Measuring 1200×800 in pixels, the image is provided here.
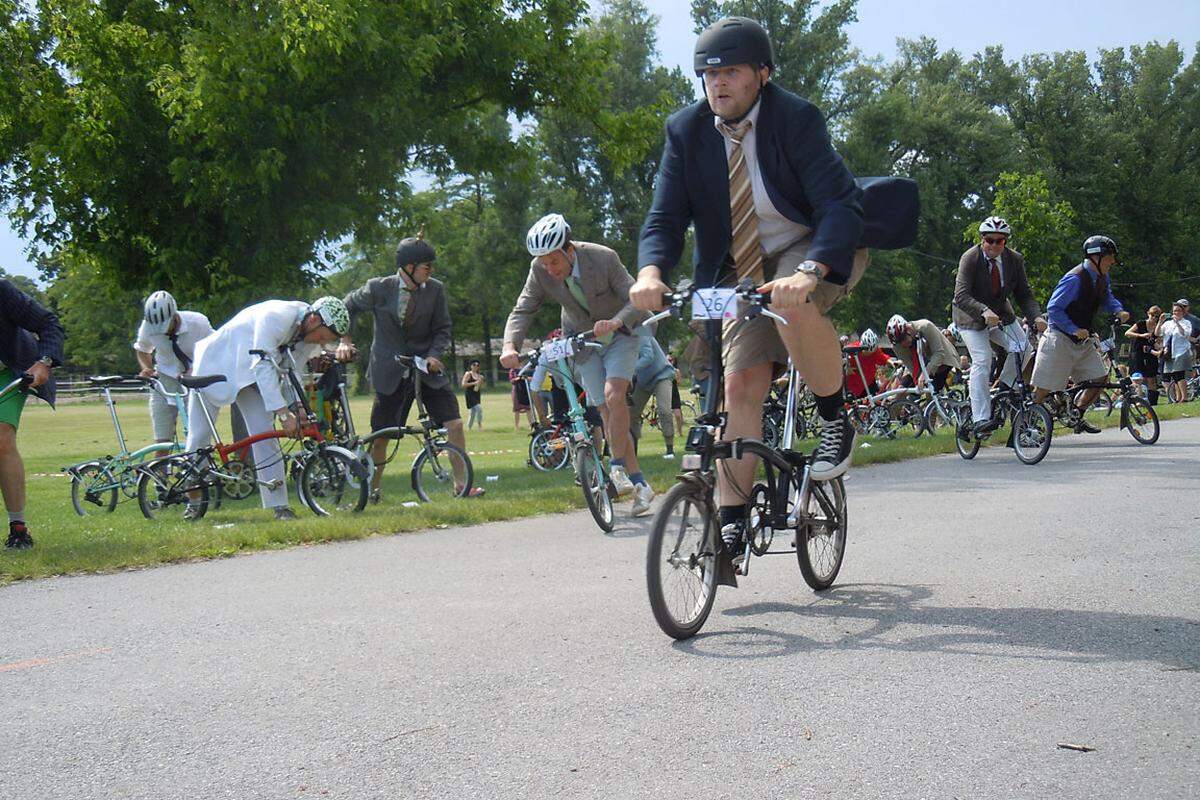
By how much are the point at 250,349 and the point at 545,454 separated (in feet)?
20.6

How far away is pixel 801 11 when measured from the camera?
183ft

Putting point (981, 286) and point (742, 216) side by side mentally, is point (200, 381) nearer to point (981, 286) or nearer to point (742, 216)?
point (742, 216)

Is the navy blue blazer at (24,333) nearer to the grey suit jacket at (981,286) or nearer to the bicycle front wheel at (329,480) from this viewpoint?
the bicycle front wheel at (329,480)

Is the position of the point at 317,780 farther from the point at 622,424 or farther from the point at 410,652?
the point at 622,424

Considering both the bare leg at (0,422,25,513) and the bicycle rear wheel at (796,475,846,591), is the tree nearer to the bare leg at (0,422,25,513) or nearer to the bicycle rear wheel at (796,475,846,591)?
the bare leg at (0,422,25,513)

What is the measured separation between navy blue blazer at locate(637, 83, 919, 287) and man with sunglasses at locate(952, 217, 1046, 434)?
7609 mm

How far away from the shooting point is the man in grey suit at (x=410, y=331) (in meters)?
10.7

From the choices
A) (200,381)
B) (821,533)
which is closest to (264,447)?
(200,381)

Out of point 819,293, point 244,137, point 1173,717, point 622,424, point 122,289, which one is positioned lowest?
point 1173,717

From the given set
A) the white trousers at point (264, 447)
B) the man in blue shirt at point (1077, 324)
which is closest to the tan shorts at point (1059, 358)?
the man in blue shirt at point (1077, 324)

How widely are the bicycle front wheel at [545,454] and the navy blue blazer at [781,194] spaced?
31.8 ft

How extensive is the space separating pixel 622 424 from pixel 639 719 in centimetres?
495

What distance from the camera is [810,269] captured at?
14.6ft

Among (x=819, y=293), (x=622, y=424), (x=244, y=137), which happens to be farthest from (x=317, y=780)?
(x=244, y=137)
